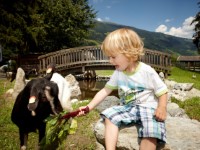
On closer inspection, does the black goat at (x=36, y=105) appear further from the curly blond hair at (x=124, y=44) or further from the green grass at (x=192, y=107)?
the green grass at (x=192, y=107)

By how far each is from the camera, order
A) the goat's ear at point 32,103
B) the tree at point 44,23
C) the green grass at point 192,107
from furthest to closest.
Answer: the tree at point 44,23 < the green grass at point 192,107 < the goat's ear at point 32,103

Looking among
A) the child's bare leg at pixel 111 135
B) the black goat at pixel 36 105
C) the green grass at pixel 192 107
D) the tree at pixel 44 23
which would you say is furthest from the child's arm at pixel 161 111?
the tree at pixel 44 23

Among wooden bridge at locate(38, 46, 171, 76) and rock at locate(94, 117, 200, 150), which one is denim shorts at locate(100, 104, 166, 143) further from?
wooden bridge at locate(38, 46, 171, 76)

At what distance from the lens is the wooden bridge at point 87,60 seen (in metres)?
23.6

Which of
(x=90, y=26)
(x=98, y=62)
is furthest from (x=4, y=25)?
(x=90, y=26)

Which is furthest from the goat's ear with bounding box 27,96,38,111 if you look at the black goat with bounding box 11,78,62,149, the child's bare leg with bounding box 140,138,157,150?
the child's bare leg with bounding box 140,138,157,150

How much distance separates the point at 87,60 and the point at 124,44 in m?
22.4

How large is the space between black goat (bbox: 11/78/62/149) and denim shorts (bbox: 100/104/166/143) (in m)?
0.66

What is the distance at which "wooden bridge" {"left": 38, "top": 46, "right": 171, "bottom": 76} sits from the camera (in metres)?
23.6

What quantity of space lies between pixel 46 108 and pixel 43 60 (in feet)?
67.1

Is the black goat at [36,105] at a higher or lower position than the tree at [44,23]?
lower

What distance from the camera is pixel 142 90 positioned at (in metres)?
3.49

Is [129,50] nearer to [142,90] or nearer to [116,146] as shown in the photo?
[142,90]

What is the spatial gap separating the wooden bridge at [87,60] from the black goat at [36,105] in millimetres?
19021
